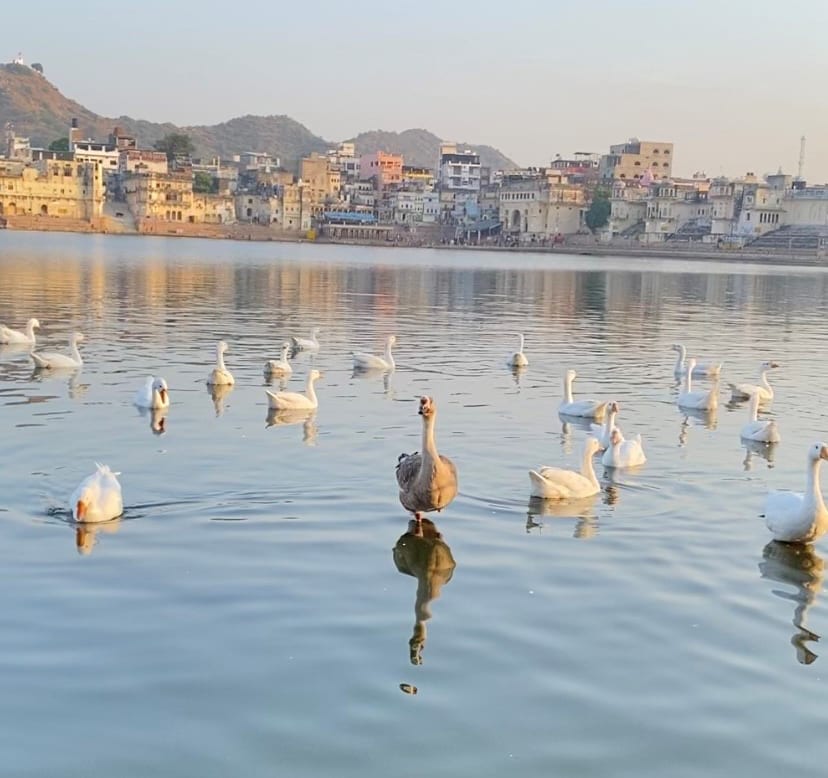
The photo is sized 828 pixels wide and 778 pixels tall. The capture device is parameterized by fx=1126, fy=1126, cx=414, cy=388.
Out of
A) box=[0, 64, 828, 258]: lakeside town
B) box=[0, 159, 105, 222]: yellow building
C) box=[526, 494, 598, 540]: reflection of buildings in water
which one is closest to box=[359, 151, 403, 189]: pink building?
box=[0, 64, 828, 258]: lakeside town

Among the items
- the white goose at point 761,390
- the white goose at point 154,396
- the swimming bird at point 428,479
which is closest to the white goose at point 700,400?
the white goose at point 761,390

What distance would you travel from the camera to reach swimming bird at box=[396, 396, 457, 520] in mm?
8906

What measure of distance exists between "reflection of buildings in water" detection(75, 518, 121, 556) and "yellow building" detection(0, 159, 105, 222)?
132 m

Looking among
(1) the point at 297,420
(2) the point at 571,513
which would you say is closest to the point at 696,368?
(1) the point at 297,420

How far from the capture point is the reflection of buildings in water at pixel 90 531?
8.46 m

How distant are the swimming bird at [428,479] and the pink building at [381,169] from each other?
16743 centimetres

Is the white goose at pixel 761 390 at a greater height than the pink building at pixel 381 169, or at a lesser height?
lesser

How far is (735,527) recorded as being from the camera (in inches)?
381

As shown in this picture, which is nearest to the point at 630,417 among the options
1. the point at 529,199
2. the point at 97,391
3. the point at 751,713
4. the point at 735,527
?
the point at 735,527

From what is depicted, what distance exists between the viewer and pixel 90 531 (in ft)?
28.9

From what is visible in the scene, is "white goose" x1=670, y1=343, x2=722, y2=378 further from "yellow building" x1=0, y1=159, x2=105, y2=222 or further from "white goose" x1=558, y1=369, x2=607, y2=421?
"yellow building" x1=0, y1=159, x2=105, y2=222

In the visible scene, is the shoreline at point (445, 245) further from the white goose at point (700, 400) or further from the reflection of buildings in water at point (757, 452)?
the reflection of buildings in water at point (757, 452)

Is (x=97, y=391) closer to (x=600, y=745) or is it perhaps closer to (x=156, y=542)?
(x=156, y=542)

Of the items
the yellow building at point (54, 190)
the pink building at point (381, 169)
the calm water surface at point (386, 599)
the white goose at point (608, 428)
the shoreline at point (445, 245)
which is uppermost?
the pink building at point (381, 169)
